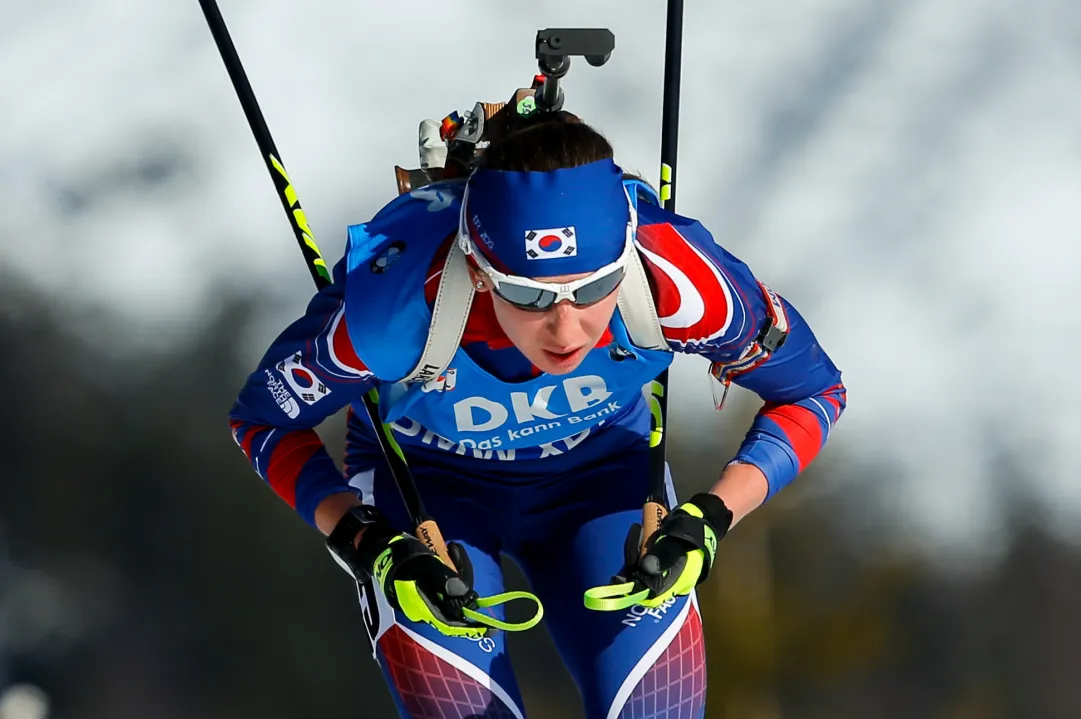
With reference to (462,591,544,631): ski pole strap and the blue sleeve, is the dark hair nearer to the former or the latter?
the blue sleeve

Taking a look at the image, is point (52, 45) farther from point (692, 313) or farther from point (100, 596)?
point (692, 313)

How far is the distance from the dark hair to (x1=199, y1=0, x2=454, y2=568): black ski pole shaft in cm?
38

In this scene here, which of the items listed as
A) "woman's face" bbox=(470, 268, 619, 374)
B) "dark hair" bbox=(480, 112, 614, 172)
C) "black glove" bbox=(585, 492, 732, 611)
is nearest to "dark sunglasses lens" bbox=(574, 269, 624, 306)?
"woman's face" bbox=(470, 268, 619, 374)

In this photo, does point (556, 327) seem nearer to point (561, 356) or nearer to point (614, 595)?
point (561, 356)

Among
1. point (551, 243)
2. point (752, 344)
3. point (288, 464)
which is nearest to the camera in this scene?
point (551, 243)

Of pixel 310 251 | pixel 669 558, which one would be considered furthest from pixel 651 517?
pixel 310 251

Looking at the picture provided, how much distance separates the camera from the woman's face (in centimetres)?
131

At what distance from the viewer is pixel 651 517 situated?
1.54 meters

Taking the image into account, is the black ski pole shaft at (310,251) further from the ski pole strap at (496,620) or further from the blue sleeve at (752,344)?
the blue sleeve at (752,344)

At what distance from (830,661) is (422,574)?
2.22m

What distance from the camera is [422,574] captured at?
1.45 meters

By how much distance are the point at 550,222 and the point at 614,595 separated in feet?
1.46

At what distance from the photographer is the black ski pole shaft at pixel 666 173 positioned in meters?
1.61

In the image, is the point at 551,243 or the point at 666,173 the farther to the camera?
the point at 666,173
